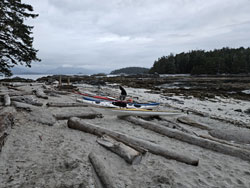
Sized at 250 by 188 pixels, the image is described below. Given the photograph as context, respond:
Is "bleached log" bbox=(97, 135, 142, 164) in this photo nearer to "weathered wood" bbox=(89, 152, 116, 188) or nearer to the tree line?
"weathered wood" bbox=(89, 152, 116, 188)

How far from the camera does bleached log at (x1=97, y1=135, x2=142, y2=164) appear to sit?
11.2ft

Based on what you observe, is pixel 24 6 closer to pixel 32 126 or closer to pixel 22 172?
pixel 32 126

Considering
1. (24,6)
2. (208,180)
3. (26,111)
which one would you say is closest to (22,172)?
(208,180)

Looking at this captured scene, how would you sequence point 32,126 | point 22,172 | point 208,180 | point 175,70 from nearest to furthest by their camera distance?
1. point 22,172
2. point 208,180
3. point 32,126
4. point 175,70

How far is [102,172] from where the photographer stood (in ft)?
9.49

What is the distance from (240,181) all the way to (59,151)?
4285 mm

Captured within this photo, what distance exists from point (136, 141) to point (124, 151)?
0.76 meters

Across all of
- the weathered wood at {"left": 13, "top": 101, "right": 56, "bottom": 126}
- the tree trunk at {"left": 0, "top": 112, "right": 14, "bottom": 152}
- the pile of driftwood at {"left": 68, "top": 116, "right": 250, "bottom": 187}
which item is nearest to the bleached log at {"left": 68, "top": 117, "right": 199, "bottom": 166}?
the pile of driftwood at {"left": 68, "top": 116, "right": 250, "bottom": 187}

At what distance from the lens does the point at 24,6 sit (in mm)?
13258

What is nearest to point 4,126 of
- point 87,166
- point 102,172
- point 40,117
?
point 40,117

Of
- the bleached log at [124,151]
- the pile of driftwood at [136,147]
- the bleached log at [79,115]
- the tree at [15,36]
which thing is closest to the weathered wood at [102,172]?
the pile of driftwood at [136,147]

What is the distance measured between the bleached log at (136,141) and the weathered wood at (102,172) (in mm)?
1131

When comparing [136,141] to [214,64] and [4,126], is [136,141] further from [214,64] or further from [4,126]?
[214,64]

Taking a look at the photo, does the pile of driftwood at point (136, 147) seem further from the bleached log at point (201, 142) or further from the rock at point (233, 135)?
the rock at point (233, 135)
